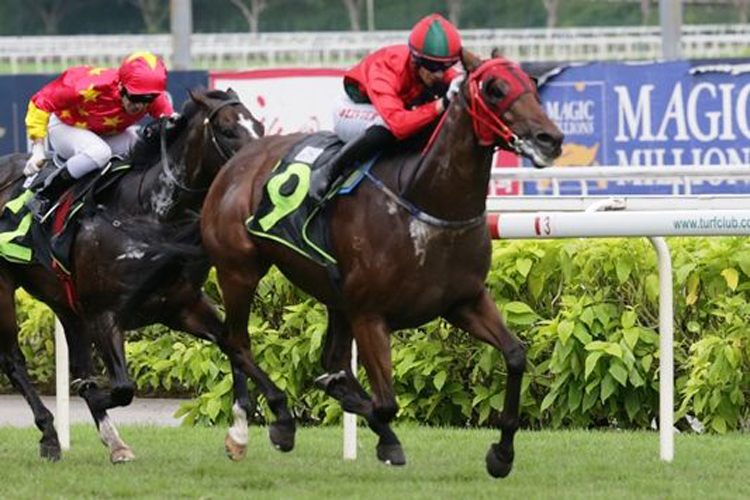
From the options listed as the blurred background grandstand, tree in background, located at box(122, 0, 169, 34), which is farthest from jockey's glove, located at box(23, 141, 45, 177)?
tree in background, located at box(122, 0, 169, 34)

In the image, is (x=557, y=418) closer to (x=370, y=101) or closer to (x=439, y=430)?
(x=439, y=430)

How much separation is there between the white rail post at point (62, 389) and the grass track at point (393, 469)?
10 cm

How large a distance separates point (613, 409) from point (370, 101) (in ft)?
6.43

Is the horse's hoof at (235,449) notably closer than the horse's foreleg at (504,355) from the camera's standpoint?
No

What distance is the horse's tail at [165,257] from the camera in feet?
23.8

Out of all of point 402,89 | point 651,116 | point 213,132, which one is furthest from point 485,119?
point 651,116

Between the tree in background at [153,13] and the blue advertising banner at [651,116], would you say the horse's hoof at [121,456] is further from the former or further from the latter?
the tree in background at [153,13]

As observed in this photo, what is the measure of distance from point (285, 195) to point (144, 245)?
78 centimetres

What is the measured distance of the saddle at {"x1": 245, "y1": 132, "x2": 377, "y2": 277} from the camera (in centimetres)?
661

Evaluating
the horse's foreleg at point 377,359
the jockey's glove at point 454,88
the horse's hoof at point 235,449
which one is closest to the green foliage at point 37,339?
the horse's hoof at point 235,449

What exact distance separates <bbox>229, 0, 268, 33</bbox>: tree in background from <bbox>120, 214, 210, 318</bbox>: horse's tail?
46.9m

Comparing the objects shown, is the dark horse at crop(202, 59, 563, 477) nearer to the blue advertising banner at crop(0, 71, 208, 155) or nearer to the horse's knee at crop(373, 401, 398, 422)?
the horse's knee at crop(373, 401, 398, 422)

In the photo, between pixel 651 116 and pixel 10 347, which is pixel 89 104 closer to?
pixel 10 347

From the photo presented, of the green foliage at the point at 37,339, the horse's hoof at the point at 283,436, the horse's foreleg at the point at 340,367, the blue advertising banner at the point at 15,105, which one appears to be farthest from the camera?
the blue advertising banner at the point at 15,105
